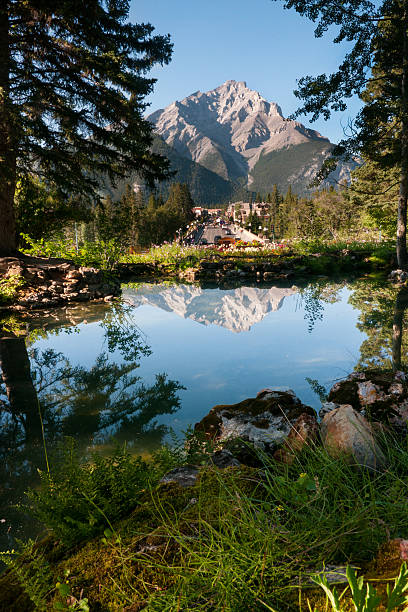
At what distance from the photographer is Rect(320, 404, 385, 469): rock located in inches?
71.8

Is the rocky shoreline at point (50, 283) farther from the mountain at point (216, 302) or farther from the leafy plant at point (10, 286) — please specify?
the mountain at point (216, 302)

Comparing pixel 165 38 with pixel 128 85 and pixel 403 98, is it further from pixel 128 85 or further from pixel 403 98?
pixel 403 98

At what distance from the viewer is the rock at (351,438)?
1.82 meters

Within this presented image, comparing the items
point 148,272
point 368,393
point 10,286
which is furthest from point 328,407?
point 148,272

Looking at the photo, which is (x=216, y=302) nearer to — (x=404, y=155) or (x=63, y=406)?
(x=63, y=406)

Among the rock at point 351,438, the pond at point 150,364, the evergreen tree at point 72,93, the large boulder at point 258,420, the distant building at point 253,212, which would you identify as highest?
the distant building at point 253,212

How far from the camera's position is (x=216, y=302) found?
1007cm

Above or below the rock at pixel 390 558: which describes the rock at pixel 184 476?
below

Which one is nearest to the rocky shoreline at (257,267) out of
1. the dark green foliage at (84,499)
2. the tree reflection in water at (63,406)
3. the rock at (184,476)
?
the tree reflection in water at (63,406)

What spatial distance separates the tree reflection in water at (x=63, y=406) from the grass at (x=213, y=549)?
1.06 m

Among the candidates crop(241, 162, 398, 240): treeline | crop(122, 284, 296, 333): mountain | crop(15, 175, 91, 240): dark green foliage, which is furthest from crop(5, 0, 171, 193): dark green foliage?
crop(241, 162, 398, 240): treeline

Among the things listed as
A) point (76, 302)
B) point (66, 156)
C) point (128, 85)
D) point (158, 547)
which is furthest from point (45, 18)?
point (158, 547)

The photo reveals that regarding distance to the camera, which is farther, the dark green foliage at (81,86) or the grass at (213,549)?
the dark green foliage at (81,86)

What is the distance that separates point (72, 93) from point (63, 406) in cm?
1130
